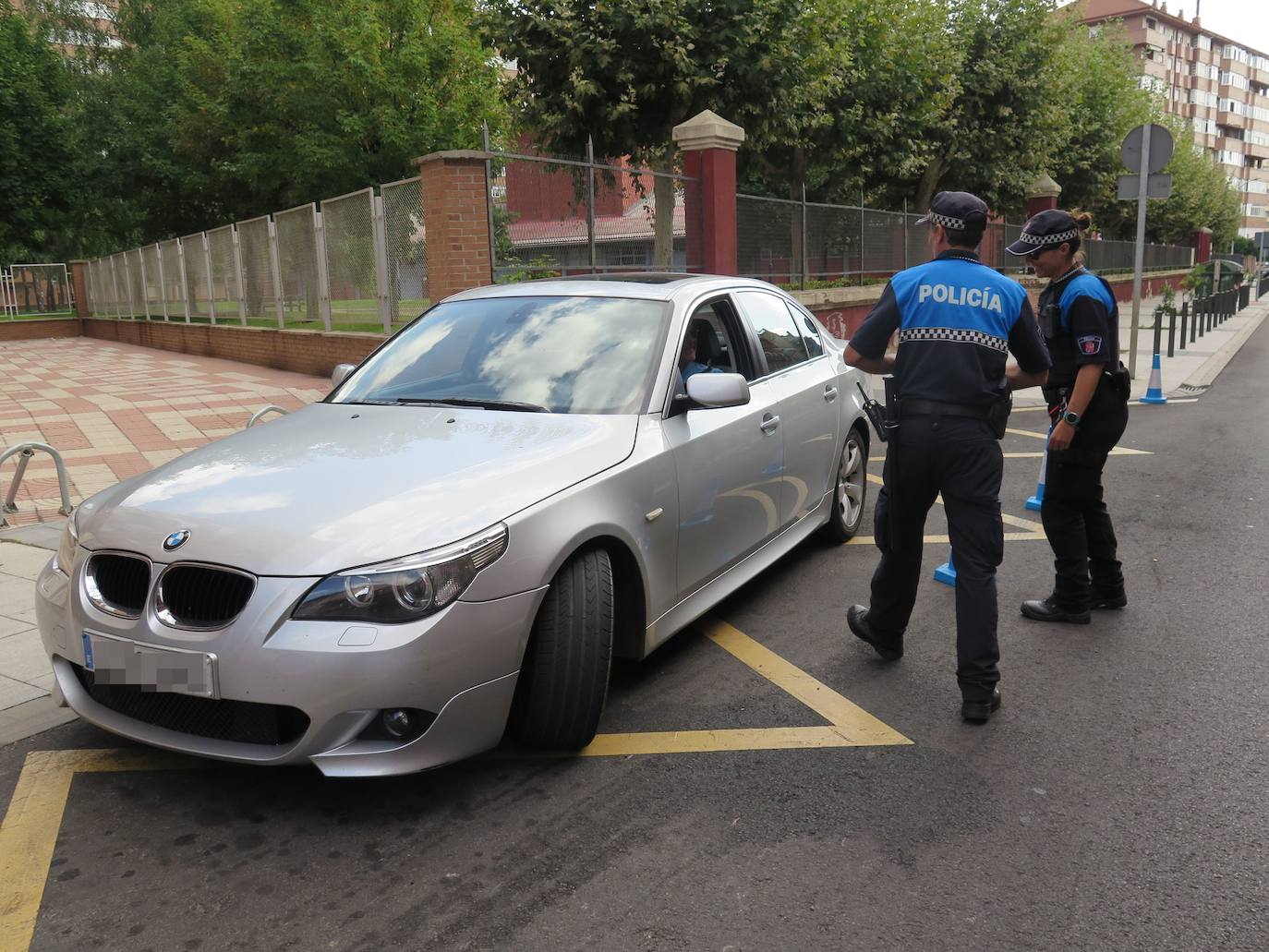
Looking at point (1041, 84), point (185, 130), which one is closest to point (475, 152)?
point (1041, 84)

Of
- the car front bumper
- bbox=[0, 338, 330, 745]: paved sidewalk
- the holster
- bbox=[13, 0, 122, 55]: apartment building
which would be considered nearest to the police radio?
the holster

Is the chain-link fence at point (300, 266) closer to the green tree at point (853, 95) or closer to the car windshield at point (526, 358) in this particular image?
the green tree at point (853, 95)

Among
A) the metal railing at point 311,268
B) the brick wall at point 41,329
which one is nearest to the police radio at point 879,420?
the metal railing at point 311,268

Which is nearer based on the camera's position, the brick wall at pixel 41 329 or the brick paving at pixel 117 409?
the brick paving at pixel 117 409

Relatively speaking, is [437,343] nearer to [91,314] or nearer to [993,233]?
[993,233]

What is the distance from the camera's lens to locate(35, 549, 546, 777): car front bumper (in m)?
2.85

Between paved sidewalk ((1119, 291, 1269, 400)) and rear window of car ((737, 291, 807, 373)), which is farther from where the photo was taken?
paved sidewalk ((1119, 291, 1269, 400))

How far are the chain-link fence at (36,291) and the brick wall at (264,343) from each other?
7.08 m

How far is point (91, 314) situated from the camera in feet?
106

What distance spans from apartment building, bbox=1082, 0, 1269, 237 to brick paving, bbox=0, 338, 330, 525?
89.7 meters

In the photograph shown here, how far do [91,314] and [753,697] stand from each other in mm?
→ 33487

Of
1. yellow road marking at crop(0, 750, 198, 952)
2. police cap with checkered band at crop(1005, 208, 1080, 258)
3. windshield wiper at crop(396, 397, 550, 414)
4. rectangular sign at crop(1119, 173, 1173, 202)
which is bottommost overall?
yellow road marking at crop(0, 750, 198, 952)

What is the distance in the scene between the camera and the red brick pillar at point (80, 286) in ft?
107

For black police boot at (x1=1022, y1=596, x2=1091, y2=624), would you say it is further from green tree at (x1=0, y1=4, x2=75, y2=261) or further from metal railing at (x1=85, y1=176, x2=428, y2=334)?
green tree at (x1=0, y1=4, x2=75, y2=261)
